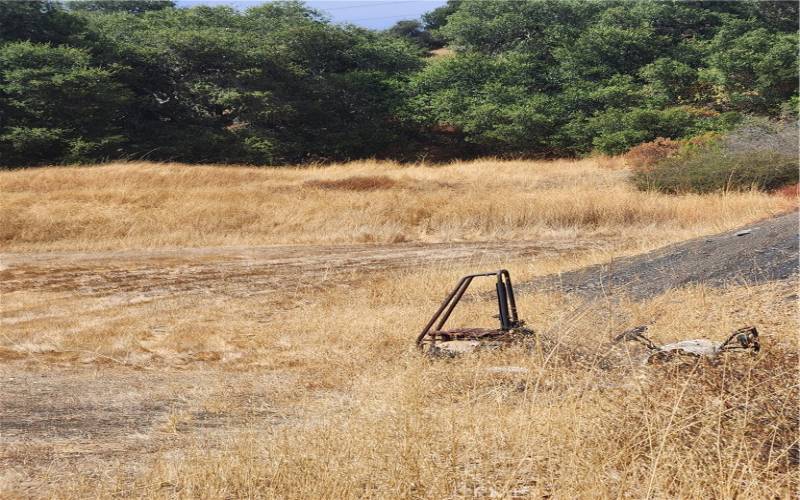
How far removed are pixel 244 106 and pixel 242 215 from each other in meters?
16.5

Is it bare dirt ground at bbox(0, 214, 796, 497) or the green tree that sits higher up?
the green tree

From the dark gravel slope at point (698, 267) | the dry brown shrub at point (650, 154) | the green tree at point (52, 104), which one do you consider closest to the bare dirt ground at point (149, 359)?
the dark gravel slope at point (698, 267)

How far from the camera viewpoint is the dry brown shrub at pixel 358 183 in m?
21.1

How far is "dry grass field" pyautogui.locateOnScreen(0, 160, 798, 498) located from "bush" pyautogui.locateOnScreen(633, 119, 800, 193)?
1.28 metres

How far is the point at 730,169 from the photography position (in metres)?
20.5

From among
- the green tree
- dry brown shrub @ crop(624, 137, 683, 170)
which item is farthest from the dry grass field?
the green tree

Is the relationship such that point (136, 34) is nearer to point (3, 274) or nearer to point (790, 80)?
point (3, 274)

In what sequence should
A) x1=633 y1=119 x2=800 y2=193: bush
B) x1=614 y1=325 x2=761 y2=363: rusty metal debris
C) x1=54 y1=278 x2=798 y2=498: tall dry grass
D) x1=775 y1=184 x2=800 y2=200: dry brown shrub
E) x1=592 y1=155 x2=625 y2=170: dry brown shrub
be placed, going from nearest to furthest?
x1=54 y1=278 x2=798 y2=498: tall dry grass, x1=614 y1=325 x2=761 y2=363: rusty metal debris, x1=775 y1=184 x2=800 y2=200: dry brown shrub, x1=633 y1=119 x2=800 y2=193: bush, x1=592 y1=155 x2=625 y2=170: dry brown shrub

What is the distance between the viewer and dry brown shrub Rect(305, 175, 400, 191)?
69.3ft

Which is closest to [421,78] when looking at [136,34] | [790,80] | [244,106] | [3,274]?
[244,106]

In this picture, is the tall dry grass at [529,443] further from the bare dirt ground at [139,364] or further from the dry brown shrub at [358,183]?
the dry brown shrub at [358,183]

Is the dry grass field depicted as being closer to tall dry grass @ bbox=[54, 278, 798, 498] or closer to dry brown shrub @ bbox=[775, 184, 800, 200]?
tall dry grass @ bbox=[54, 278, 798, 498]

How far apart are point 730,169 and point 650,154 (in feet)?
16.5

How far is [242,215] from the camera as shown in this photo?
17.9 metres
